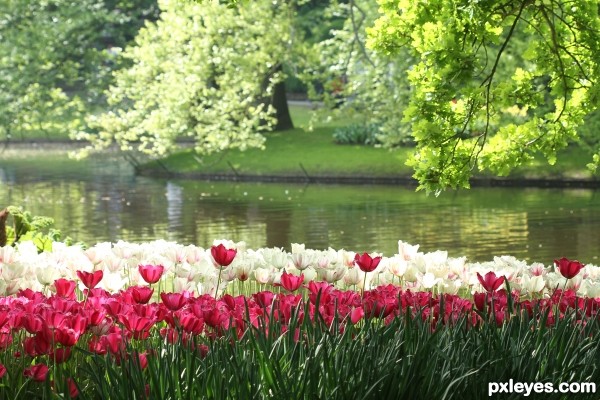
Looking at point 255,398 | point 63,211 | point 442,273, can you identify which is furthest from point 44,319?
point 63,211

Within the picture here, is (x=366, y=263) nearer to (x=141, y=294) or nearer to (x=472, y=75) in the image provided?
(x=141, y=294)

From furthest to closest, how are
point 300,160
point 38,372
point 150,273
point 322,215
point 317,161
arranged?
1. point 300,160
2. point 317,161
3. point 322,215
4. point 150,273
5. point 38,372

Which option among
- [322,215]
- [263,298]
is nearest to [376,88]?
[322,215]

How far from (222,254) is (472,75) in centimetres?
341

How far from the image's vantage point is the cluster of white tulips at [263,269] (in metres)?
7.72

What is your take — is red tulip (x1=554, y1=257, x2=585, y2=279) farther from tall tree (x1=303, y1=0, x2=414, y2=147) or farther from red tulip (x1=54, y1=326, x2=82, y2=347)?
tall tree (x1=303, y1=0, x2=414, y2=147)

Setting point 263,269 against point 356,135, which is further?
point 356,135

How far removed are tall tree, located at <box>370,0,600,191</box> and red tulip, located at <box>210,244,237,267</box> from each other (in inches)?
111

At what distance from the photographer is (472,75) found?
9.84 m

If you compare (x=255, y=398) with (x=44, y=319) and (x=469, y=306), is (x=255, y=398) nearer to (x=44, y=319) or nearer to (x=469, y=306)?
(x=44, y=319)

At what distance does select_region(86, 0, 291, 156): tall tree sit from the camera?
38.0 m

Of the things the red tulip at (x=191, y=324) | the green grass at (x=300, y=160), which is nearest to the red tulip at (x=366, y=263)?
the red tulip at (x=191, y=324)

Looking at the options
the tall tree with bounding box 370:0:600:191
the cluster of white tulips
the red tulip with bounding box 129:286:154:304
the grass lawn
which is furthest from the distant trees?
the red tulip with bounding box 129:286:154:304

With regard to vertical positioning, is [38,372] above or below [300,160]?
above
